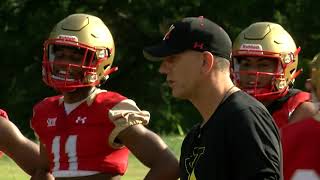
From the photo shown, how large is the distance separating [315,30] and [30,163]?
17531mm

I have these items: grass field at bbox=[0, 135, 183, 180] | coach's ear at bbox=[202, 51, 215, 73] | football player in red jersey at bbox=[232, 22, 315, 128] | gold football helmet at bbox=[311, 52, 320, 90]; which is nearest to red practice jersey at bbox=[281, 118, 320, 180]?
gold football helmet at bbox=[311, 52, 320, 90]

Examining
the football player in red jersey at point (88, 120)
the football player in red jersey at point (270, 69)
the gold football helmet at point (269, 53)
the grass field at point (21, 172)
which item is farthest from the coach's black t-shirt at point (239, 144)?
the grass field at point (21, 172)

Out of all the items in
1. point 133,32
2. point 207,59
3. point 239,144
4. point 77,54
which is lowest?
point 133,32

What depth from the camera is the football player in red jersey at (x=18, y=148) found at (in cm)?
562

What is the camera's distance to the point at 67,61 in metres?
5.48

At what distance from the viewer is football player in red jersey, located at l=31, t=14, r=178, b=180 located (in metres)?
5.08

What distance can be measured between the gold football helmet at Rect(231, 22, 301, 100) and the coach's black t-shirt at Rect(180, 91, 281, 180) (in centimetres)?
236

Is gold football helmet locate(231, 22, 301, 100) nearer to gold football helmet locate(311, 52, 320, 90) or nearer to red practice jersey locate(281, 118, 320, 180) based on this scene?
red practice jersey locate(281, 118, 320, 180)

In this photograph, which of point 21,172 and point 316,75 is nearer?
point 316,75

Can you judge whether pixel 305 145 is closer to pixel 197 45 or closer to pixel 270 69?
pixel 197 45

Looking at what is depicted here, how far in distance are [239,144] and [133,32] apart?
776 inches

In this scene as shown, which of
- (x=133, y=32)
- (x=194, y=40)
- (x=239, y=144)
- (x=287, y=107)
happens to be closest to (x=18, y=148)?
(x=287, y=107)

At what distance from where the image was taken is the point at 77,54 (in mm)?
5539

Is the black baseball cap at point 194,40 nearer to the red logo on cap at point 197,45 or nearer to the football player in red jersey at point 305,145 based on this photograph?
the red logo on cap at point 197,45
